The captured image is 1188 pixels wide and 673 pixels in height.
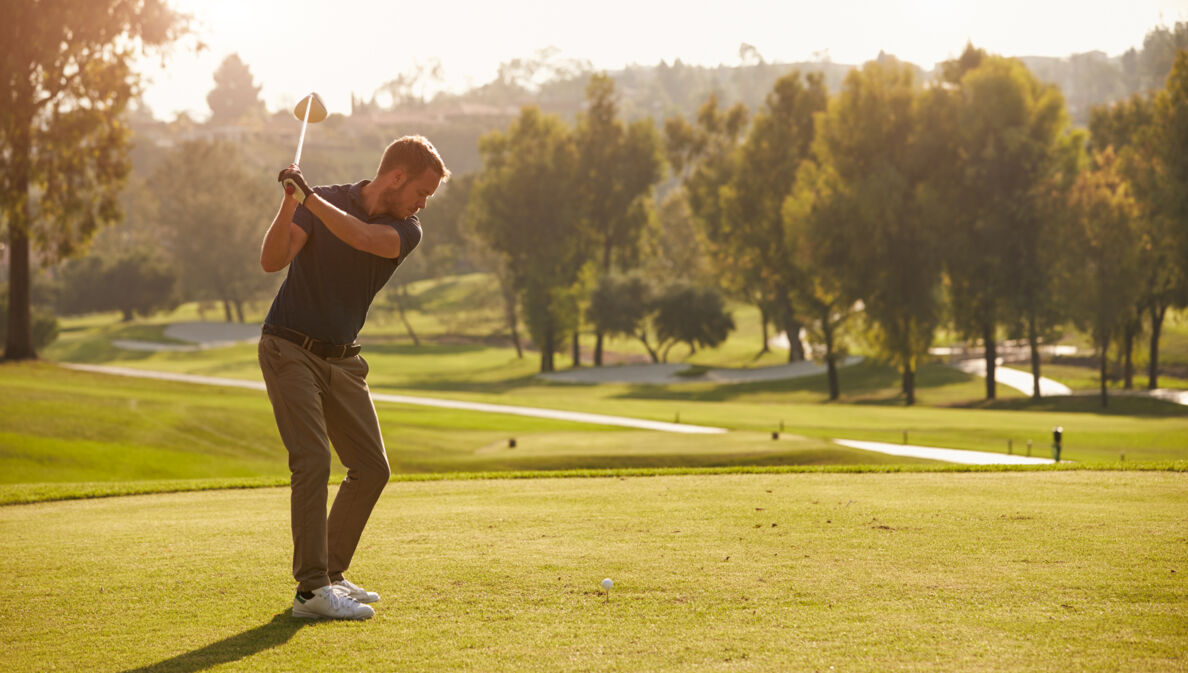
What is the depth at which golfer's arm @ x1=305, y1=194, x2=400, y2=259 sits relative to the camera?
246 inches

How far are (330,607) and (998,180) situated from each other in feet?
168

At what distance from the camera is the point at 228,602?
667 cm

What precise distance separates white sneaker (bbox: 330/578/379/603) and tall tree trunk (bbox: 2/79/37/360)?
32081mm

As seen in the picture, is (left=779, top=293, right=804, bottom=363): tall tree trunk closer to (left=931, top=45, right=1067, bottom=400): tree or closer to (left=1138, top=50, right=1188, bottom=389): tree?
(left=931, top=45, right=1067, bottom=400): tree

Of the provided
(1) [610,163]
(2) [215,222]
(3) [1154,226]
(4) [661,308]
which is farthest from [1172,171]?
(2) [215,222]

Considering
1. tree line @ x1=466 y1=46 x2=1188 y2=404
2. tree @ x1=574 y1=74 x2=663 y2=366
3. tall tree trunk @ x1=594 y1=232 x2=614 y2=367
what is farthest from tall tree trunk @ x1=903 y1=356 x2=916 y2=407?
tree @ x1=574 y1=74 x2=663 y2=366

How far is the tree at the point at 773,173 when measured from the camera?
6234 cm

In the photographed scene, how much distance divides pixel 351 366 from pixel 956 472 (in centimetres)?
908

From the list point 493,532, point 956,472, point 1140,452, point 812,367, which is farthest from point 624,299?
point 493,532

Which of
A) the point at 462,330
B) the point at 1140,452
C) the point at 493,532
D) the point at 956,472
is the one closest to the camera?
the point at 493,532

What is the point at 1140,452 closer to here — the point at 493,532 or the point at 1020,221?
the point at 1020,221

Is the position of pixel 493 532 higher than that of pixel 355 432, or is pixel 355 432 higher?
pixel 355 432

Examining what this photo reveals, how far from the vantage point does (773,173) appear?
207 ft

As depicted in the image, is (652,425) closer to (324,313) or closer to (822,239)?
(822,239)
